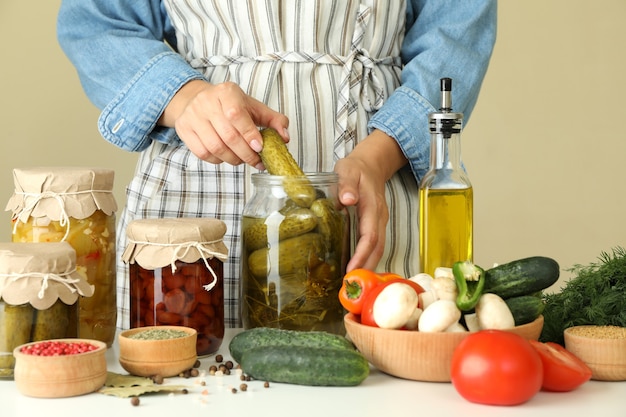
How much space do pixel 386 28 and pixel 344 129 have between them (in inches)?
8.2

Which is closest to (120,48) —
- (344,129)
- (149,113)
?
(149,113)

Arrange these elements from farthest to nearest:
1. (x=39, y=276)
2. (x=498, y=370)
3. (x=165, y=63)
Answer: (x=165, y=63) → (x=39, y=276) → (x=498, y=370)

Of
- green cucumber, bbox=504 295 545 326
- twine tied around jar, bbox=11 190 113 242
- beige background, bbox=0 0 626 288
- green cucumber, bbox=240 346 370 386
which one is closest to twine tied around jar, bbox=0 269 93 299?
twine tied around jar, bbox=11 190 113 242

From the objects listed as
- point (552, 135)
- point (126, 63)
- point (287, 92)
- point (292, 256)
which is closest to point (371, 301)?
→ point (292, 256)

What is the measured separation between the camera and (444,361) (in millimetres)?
937

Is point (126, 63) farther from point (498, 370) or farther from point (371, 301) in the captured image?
point (498, 370)

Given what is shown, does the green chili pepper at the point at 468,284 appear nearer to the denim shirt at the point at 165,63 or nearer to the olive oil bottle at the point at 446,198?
the olive oil bottle at the point at 446,198

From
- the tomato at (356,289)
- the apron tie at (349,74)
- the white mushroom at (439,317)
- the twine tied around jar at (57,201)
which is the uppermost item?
the apron tie at (349,74)

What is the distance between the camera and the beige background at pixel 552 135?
Answer: 10.3 ft

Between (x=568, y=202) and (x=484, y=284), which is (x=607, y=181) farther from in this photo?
(x=484, y=284)

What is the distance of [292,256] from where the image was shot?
1106mm

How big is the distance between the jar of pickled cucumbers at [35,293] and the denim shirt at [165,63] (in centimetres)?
51

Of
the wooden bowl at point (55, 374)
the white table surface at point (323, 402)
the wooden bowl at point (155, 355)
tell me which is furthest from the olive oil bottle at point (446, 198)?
the wooden bowl at point (55, 374)

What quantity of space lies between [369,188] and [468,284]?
37 centimetres
